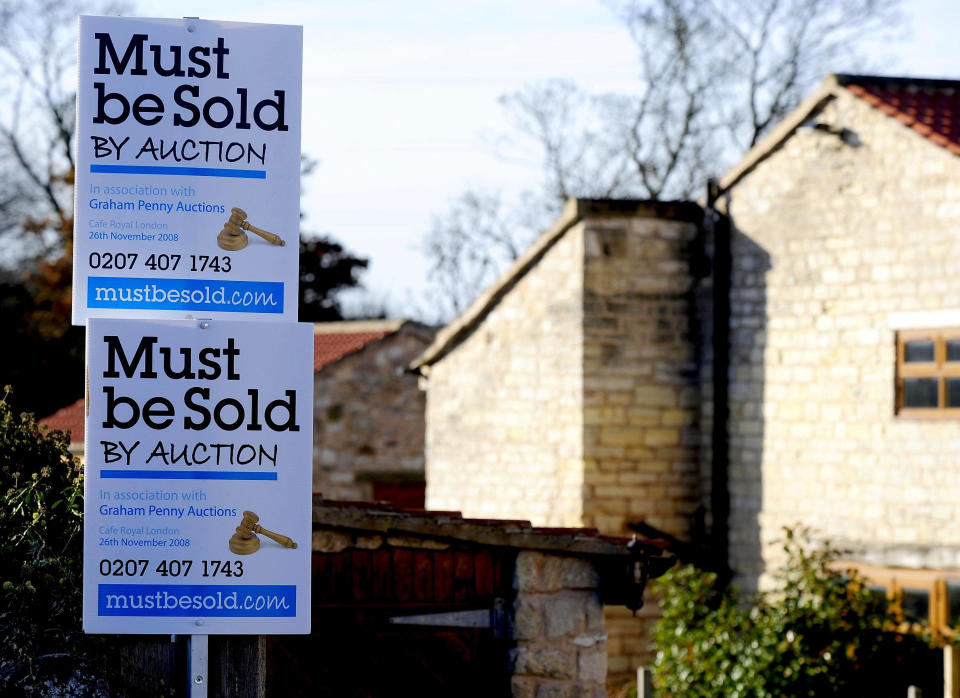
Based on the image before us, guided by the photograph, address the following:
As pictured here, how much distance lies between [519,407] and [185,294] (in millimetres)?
11535

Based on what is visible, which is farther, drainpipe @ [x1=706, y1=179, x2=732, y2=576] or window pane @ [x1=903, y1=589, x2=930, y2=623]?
drainpipe @ [x1=706, y1=179, x2=732, y2=576]

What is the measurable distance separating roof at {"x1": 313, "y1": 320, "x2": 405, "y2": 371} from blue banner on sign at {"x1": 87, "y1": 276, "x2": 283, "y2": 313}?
Answer: 16.8 meters

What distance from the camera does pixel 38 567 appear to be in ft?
15.9

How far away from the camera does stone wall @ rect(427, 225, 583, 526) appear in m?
15.1

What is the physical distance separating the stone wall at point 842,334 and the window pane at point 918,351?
0.48 feet

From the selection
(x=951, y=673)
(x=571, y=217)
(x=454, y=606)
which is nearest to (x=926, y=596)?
(x=951, y=673)

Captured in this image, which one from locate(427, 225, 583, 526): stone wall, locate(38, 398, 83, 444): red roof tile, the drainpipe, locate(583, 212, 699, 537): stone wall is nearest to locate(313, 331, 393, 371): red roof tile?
locate(38, 398, 83, 444): red roof tile

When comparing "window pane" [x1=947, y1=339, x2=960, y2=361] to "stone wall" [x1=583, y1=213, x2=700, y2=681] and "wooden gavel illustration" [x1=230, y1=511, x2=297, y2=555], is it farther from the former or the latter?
"wooden gavel illustration" [x1=230, y1=511, x2=297, y2=555]

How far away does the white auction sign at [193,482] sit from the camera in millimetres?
4336

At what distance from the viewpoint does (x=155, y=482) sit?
171 inches

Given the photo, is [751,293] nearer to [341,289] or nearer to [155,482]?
[155,482]

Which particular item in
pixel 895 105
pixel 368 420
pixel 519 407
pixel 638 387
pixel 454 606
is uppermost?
pixel 895 105

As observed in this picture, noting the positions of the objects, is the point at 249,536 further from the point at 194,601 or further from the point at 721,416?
the point at 721,416

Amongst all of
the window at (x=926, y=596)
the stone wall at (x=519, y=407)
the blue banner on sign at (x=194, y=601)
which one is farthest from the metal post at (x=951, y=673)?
the blue banner on sign at (x=194, y=601)
